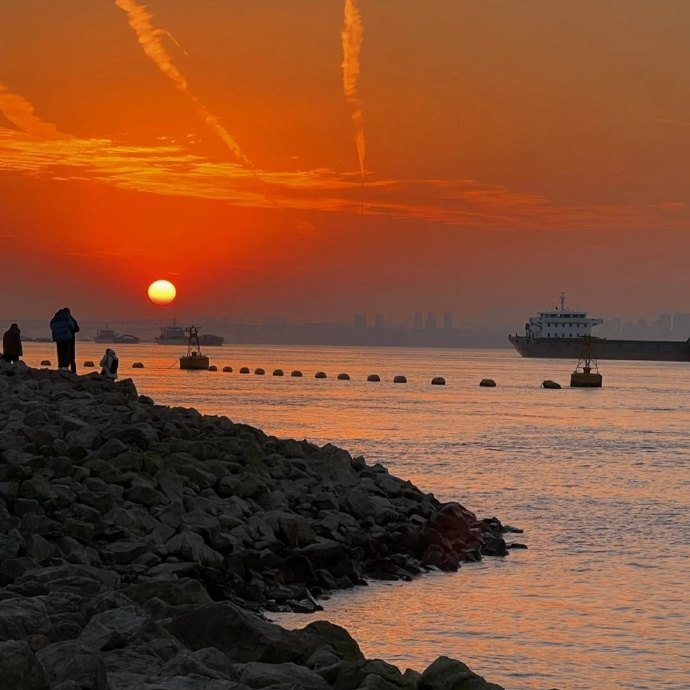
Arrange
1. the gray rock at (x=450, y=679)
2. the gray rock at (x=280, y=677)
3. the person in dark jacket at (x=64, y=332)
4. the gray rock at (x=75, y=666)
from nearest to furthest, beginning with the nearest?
the gray rock at (x=75, y=666), the gray rock at (x=280, y=677), the gray rock at (x=450, y=679), the person in dark jacket at (x=64, y=332)

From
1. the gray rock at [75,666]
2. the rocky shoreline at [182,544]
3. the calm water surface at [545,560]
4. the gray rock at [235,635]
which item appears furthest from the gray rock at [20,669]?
the calm water surface at [545,560]

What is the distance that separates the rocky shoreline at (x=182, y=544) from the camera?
8.05 metres

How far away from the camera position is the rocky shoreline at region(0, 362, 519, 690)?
8.05 meters

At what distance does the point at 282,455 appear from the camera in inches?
874

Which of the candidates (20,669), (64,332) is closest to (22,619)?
(20,669)

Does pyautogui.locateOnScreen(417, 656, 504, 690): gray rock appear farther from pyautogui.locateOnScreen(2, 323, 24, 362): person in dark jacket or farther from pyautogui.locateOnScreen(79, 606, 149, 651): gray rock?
pyautogui.locateOnScreen(2, 323, 24, 362): person in dark jacket

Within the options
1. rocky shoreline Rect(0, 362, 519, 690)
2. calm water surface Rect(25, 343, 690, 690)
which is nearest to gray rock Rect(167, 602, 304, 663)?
rocky shoreline Rect(0, 362, 519, 690)

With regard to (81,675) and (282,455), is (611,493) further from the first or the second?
(81,675)

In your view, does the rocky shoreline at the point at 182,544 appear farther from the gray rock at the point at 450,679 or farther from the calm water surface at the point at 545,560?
the calm water surface at the point at 545,560

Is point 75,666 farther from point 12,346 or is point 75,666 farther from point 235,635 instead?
point 12,346

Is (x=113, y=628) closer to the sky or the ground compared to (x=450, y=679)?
closer to the sky

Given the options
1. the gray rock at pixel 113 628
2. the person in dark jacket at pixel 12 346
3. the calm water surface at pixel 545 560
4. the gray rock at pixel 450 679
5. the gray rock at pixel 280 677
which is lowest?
the calm water surface at pixel 545 560

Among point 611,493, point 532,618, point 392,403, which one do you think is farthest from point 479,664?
point 392,403

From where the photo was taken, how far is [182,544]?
1445cm
